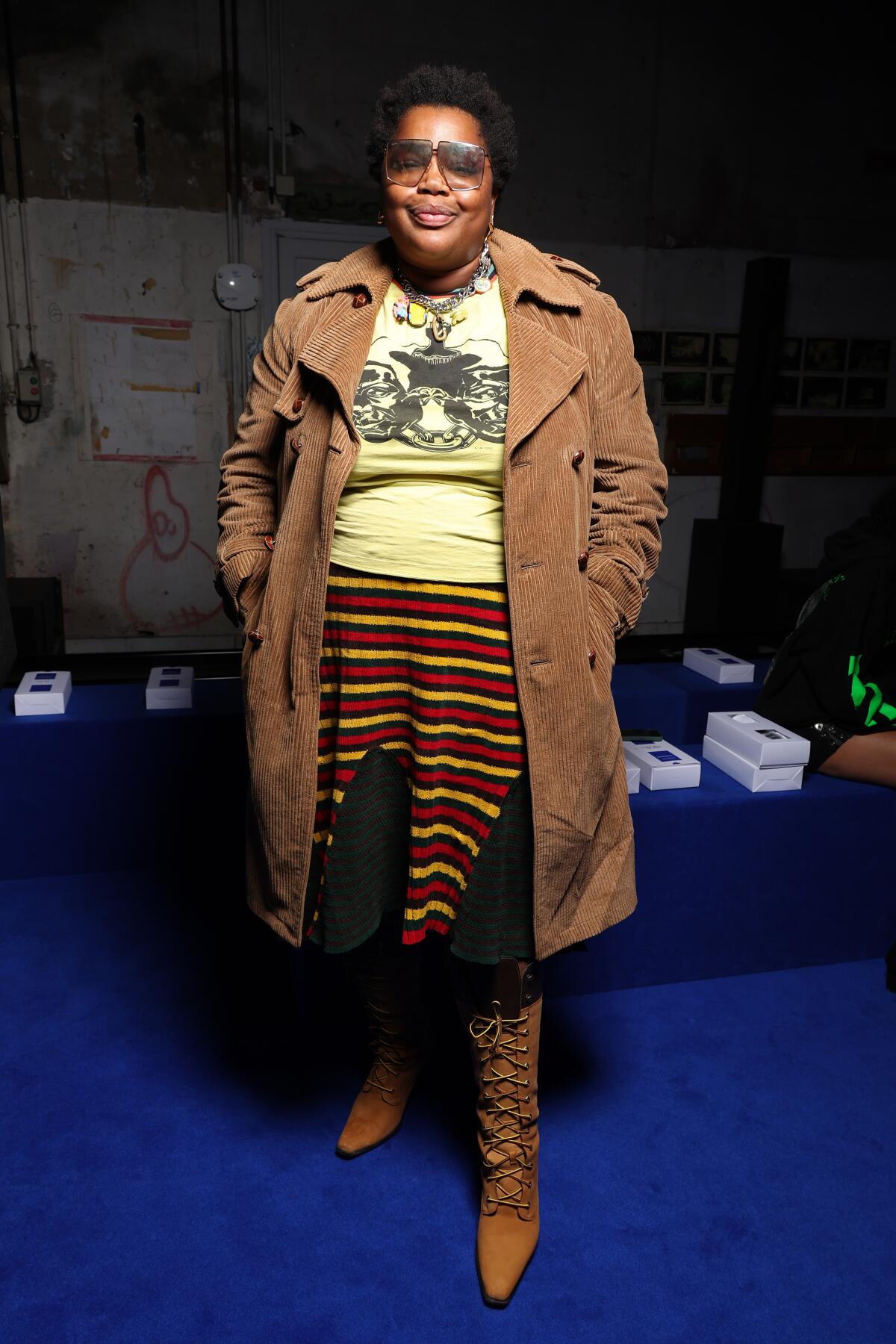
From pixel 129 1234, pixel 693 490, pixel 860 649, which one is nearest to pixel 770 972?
pixel 860 649

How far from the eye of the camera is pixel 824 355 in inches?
272

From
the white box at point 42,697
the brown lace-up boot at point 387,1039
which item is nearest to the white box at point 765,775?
the brown lace-up boot at point 387,1039

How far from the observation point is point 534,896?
1583 mm

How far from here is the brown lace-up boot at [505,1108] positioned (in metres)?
1.69

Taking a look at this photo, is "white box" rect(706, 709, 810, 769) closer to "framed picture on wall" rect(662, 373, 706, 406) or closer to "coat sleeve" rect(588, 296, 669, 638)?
"coat sleeve" rect(588, 296, 669, 638)

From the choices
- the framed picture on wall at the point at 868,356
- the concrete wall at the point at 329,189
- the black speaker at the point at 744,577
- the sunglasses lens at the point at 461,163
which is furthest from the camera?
the framed picture on wall at the point at 868,356

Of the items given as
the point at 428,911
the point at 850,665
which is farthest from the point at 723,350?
the point at 428,911

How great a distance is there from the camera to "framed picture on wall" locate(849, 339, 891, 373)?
22.9 ft

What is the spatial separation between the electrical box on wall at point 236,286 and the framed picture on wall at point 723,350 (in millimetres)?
2928

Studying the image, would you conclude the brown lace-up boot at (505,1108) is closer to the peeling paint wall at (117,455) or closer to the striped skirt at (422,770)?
the striped skirt at (422,770)

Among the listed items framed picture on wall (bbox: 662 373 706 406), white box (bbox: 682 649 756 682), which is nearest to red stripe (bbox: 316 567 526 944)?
white box (bbox: 682 649 756 682)

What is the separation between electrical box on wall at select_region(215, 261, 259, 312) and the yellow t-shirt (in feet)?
14.9

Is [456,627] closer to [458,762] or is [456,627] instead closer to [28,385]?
[458,762]

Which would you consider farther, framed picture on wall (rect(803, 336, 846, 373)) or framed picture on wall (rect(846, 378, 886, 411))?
framed picture on wall (rect(846, 378, 886, 411))
